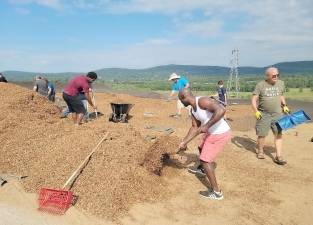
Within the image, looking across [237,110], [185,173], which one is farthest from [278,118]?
[237,110]

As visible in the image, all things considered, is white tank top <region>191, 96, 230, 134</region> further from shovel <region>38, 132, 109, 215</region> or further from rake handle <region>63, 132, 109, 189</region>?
shovel <region>38, 132, 109, 215</region>

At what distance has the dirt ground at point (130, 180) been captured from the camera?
583 cm

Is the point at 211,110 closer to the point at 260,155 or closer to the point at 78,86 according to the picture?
the point at 260,155

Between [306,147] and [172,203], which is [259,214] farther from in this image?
[306,147]

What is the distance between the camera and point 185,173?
7.52m

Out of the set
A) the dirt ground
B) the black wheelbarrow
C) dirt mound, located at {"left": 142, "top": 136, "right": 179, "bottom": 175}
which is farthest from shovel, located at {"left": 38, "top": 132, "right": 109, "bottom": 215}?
the black wheelbarrow

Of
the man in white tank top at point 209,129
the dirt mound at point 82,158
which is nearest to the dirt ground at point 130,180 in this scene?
the dirt mound at point 82,158

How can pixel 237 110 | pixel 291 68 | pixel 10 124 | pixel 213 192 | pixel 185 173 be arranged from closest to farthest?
pixel 213 192 < pixel 185 173 < pixel 10 124 < pixel 237 110 < pixel 291 68

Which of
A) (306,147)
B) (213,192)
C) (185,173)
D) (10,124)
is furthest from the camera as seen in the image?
(306,147)

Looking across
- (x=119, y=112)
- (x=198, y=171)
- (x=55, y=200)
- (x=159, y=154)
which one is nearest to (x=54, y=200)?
(x=55, y=200)

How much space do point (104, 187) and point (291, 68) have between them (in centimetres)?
20545

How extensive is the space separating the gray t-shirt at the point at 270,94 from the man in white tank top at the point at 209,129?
2.53 meters

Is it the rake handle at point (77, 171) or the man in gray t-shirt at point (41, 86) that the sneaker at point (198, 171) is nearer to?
the rake handle at point (77, 171)

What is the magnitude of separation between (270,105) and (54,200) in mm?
4844
